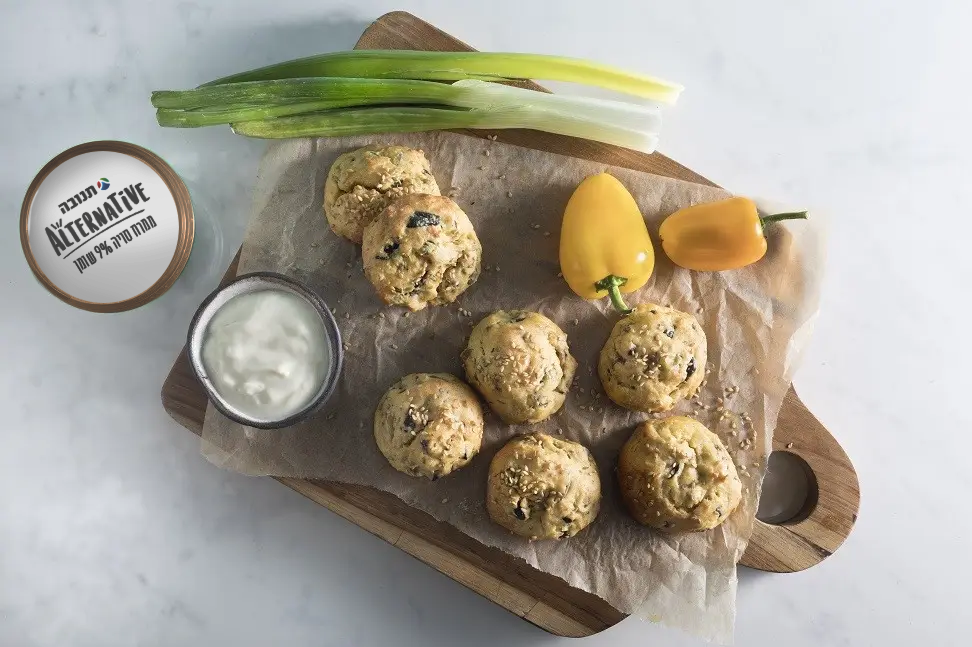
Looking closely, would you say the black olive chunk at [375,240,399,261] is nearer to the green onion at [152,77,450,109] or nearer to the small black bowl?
the small black bowl

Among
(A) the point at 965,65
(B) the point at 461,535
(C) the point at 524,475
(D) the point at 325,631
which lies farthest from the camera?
(A) the point at 965,65

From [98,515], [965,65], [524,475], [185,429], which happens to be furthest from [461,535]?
[965,65]

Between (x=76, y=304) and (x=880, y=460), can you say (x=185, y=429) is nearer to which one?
(x=76, y=304)

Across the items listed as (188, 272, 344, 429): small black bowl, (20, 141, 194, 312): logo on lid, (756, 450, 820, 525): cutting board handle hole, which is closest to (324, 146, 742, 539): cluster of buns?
(188, 272, 344, 429): small black bowl

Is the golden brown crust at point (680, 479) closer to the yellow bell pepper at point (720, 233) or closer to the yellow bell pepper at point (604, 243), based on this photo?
the yellow bell pepper at point (604, 243)

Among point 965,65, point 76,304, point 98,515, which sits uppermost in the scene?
point 965,65

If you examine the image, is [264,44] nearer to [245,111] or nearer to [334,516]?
[245,111]

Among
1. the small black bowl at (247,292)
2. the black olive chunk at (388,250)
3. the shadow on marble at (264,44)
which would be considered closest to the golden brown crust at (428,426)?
the small black bowl at (247,292)
